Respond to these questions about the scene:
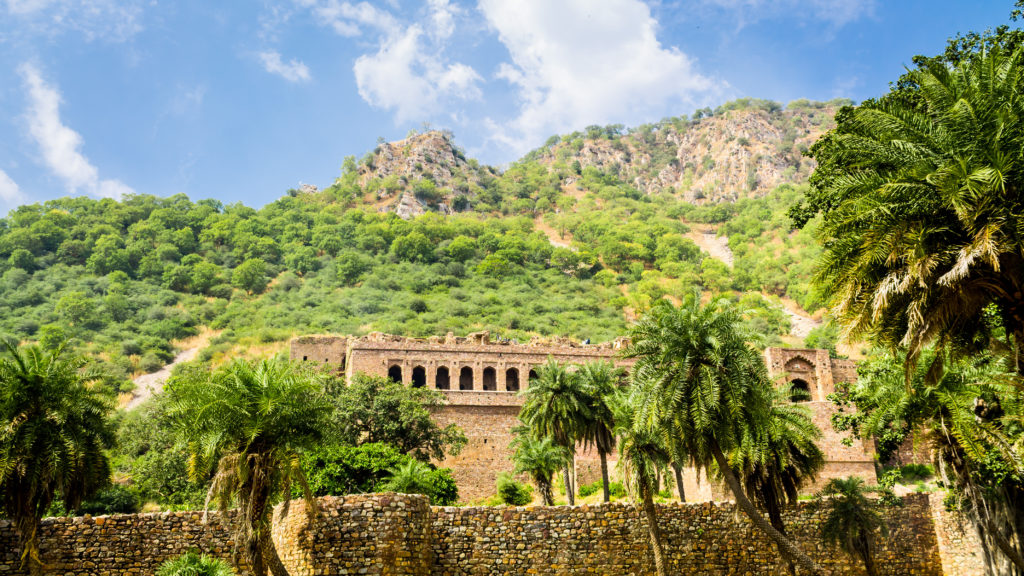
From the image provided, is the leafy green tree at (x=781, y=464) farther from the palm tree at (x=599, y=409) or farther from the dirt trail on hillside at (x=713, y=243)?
the dirt trail on hillside at (x=713, y=243)

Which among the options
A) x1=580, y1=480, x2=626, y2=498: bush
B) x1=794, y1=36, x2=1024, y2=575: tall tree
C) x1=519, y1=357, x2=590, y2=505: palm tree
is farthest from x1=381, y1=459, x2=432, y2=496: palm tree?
x1=794, y1=36, x2=1024, y2=575: tall tree

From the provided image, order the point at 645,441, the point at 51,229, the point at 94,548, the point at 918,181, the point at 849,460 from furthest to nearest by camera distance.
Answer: the point at 51,229 < the point at 849,460 < the point at 645,441 < the point at 94,548 < the point at 918,181

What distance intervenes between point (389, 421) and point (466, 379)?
16670 mm

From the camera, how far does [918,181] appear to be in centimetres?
1275

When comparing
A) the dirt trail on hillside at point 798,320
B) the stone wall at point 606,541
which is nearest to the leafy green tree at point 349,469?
the stone wall at point 606,541

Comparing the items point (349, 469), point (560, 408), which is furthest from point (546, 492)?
point (349, 469)

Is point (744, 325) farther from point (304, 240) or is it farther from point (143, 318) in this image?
point (304, 240)

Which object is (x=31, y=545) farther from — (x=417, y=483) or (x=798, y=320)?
(x=798, y=320)

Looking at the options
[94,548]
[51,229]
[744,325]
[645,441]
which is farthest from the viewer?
[51,229]

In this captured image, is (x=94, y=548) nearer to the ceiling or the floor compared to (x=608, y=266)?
nearer to the floor

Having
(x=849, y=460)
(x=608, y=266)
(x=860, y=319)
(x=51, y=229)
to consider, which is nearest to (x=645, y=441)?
(x=860, y=319)

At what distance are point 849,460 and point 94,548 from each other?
3711 cm

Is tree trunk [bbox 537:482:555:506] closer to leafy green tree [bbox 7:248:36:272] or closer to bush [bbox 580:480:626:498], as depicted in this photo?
bush [bbox 580:480:626:498]

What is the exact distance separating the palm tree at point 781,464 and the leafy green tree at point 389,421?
2108 cm
